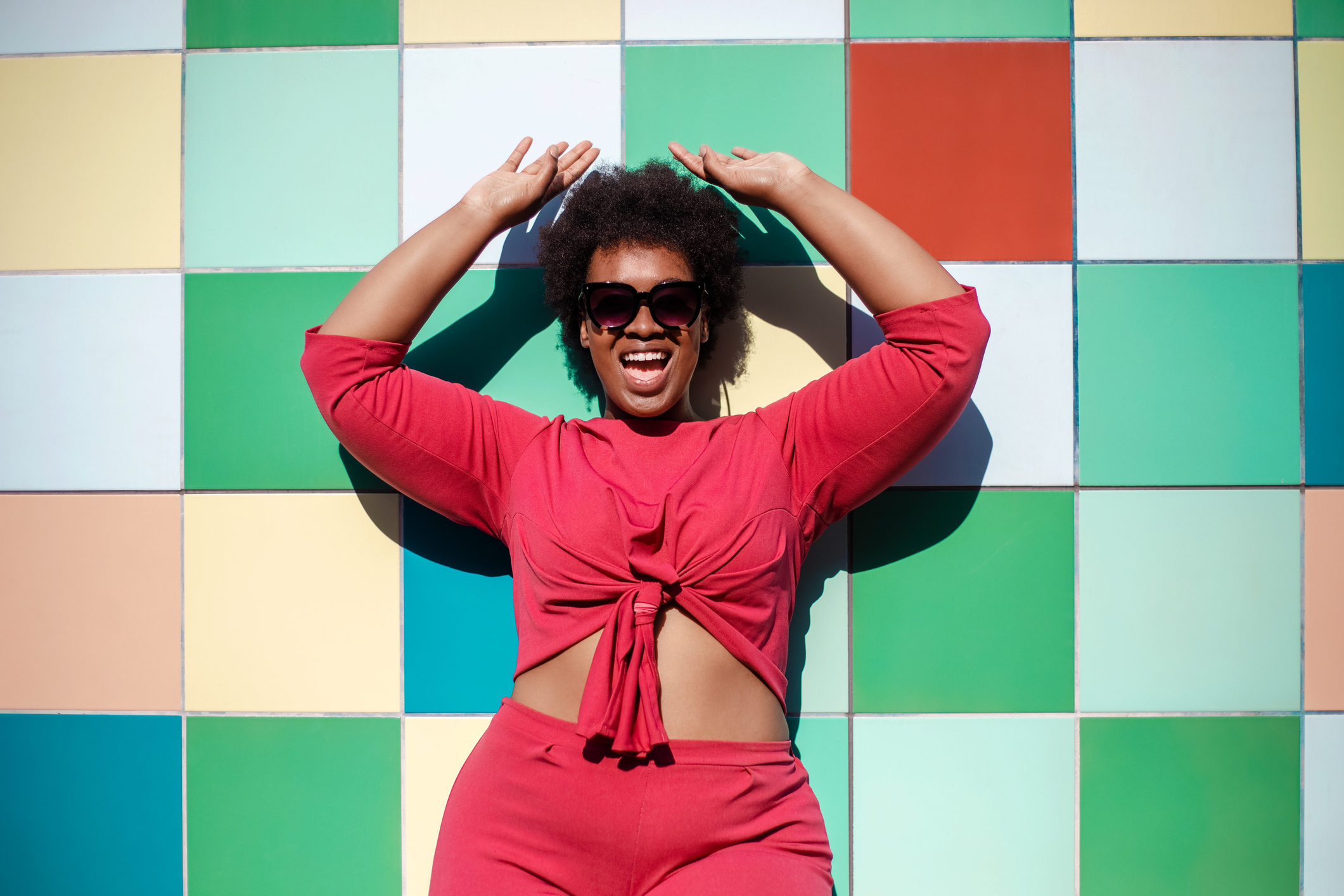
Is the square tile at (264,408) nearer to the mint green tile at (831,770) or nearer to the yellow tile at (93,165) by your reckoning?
the yellow tile at (93,165)

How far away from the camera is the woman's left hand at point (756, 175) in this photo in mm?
1545

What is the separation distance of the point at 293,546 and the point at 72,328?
793 millimetres

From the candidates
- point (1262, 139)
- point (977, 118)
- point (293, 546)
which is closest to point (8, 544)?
point (293, 546)

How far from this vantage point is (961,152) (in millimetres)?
1787

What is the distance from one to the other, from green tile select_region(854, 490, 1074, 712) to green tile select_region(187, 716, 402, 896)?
1.20 metres

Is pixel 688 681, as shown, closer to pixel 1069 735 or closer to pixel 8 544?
pixel 1069 735

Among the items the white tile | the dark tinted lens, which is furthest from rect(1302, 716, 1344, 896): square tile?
the dark tinted lens

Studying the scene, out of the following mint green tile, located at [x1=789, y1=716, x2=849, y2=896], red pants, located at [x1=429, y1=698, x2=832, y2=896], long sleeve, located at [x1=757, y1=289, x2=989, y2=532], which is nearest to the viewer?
red pants, located at [x1=429, y1=698, x2=832, y2=896]

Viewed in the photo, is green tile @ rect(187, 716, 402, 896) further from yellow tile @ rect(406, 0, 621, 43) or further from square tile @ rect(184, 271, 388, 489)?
yellow tile @ rect(406, 0, 621, 43)

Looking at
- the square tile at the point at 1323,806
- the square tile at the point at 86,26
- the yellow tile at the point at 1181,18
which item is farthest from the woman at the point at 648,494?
the square tile at the point at 1323,806

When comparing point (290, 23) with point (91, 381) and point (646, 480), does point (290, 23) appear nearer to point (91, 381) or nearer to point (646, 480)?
point (91, 381)

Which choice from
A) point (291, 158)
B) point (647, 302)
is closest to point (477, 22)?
point (291, 158)

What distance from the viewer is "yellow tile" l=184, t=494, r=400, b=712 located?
5.89 feet

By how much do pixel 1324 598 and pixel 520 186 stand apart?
84.9 inches
